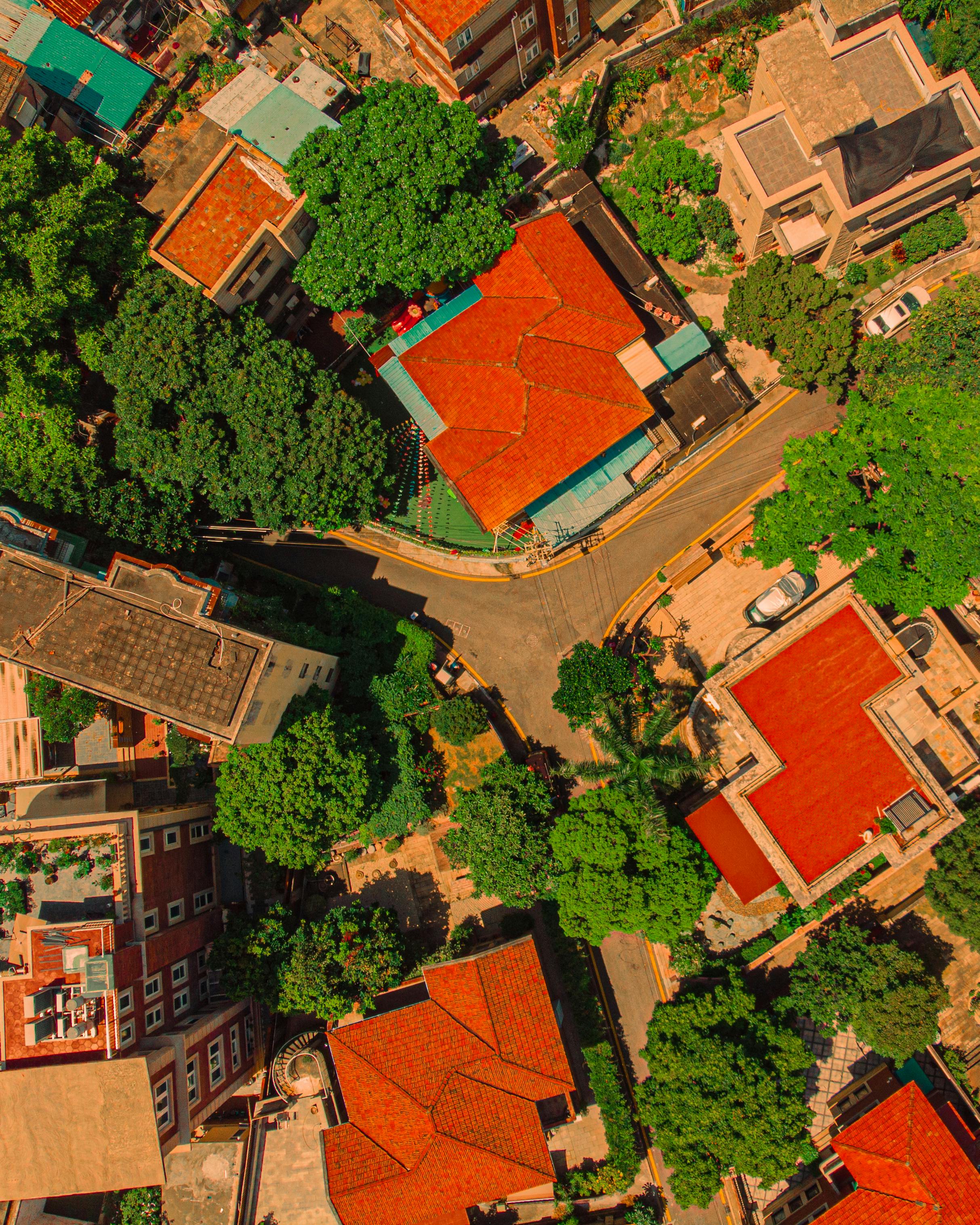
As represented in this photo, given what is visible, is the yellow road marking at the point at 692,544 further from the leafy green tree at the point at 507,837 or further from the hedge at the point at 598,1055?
the hedge at the point at 598,1055

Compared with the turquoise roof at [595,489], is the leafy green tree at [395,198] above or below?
above

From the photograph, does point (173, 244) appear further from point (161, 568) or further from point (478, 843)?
point (478, 843)

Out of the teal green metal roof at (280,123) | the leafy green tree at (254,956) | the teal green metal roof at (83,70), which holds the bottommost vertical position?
the leafy green tree at (254,956)

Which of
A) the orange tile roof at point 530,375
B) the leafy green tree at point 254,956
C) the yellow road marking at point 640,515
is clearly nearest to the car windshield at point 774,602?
the yellow road marking at point 640,515

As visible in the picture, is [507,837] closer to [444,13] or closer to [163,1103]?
[163,1103]

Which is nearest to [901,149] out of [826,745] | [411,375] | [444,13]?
[444,13]

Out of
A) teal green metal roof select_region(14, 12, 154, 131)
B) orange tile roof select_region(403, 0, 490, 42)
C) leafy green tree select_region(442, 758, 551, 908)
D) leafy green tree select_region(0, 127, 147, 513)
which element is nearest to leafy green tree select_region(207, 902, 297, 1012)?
leafy green tree select_region(442, 758, 551, 908)
